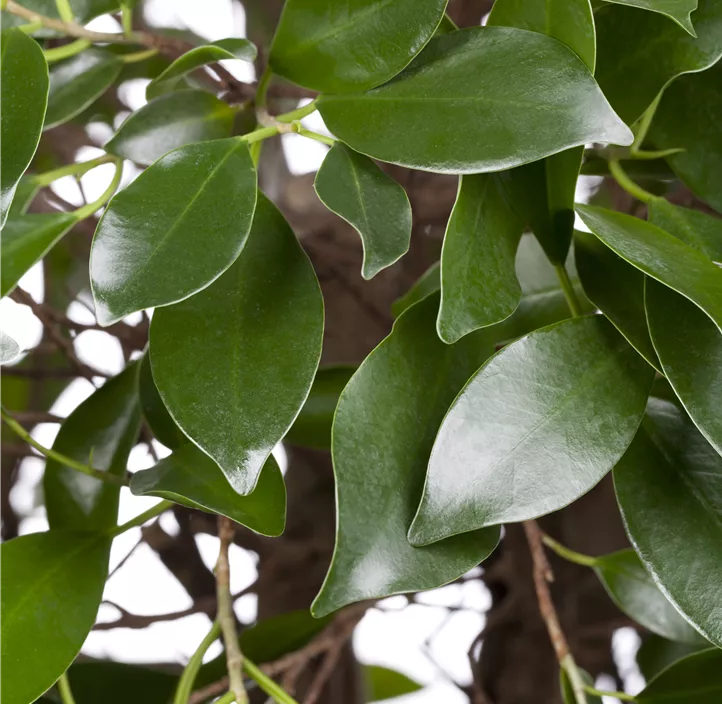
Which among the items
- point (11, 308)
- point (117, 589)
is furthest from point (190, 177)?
point (117, 589)

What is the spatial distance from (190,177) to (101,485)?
21cm

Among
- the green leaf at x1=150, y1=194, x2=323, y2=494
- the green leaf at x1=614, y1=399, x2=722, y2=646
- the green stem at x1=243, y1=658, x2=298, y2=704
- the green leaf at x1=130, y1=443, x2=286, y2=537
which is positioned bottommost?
the green stem at x1=243, y1=658, x2=298, y2=704

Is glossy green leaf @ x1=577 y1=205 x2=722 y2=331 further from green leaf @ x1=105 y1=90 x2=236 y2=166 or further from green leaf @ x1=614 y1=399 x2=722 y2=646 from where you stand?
green leaf @ x1=105 y1=90 x2=236 y2=166

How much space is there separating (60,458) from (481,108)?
0.85ft

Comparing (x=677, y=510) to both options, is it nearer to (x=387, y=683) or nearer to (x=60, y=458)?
(x=60, y=458)

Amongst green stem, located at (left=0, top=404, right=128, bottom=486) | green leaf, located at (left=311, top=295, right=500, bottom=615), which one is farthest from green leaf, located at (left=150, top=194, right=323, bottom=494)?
green stem, located at (left=0, top=404, right=128, bottom=486)

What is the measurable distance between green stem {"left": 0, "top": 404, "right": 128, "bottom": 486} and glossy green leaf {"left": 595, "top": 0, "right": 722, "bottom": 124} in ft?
1.00

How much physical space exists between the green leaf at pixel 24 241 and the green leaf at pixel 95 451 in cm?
11

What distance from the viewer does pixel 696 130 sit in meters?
0.41

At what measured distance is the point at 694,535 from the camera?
34cm

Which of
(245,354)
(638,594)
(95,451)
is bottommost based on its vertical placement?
(638,594)

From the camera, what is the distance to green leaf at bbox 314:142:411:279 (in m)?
0.32

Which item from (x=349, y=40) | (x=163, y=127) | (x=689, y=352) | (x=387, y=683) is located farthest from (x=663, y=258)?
(x=387, y=683)

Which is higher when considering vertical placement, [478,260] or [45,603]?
[478,260]
